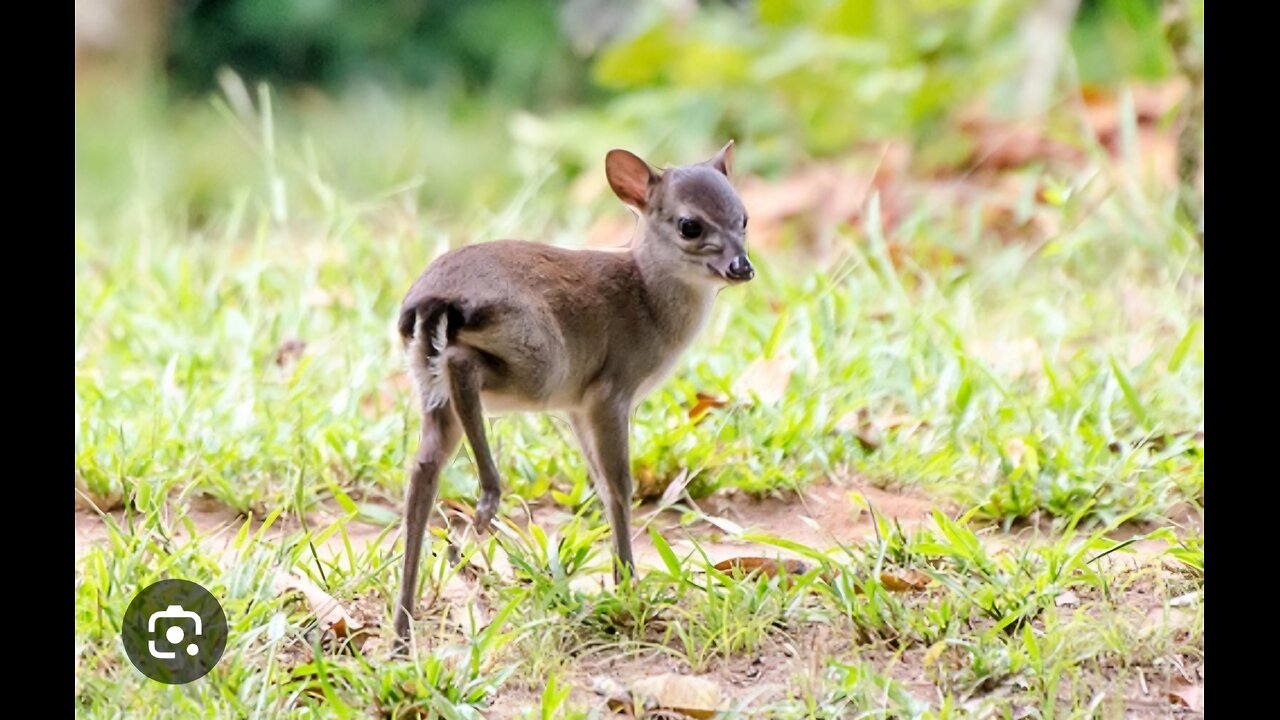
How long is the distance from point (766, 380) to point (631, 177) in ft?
3.85

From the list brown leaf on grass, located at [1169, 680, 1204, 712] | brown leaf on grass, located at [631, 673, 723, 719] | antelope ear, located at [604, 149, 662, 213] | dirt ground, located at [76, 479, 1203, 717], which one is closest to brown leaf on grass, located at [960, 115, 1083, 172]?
dirt ground, located at [76, 479, 1203, 717]

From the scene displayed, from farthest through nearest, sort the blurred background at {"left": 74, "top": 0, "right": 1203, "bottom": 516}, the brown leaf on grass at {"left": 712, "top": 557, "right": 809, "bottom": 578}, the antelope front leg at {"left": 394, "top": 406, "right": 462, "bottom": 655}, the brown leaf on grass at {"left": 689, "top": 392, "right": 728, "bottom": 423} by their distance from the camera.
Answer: the brown leaf on grass at {"left": 689, "top": 392, "right": 728, "bottom": 423} < the blurred background at {"left": 74, "top": 0, "right": 1203, "bottom": 516} < the brown leaf on grass at {"left": 712, "top": 557, "right": 809, "bottom": 578} < the antelope front leg at {"left": 394, "top": 406, "right": 462, "bottom": 655}

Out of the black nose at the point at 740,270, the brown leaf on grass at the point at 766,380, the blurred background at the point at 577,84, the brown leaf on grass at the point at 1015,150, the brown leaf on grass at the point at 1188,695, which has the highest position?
the blurred background at the point at 577,84

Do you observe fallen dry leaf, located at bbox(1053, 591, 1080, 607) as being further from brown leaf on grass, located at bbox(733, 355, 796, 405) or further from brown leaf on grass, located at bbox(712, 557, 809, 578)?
brown leaf on grass, located at bbox(733, 355, 796, 405)

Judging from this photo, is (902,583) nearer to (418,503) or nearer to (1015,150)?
(418,503)

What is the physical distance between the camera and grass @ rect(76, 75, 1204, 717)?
319 cm

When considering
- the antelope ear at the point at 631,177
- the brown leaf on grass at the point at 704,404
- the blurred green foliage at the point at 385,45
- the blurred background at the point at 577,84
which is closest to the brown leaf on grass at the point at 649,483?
the brown leaf on grass at the point at 704,404

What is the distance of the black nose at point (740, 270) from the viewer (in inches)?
136

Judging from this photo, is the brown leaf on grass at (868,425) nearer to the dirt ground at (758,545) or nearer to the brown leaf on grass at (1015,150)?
the dirt ground at (758,545)

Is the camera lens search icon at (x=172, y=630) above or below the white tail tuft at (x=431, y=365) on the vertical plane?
below

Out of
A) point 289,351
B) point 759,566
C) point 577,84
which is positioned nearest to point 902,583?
point 759,566

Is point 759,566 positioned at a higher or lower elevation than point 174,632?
higher

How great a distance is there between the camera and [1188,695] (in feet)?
10.3

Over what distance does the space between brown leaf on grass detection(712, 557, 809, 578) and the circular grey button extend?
104cm
